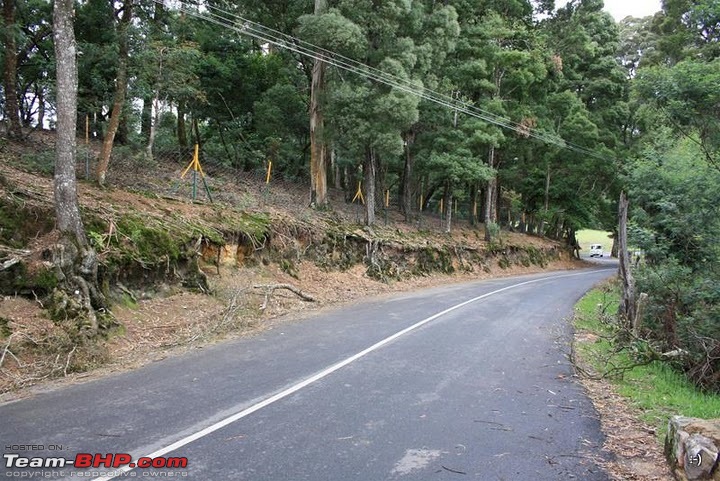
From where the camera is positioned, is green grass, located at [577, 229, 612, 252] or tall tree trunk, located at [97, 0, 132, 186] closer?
tall tree trunk, located at [97, 0, 132, 186]

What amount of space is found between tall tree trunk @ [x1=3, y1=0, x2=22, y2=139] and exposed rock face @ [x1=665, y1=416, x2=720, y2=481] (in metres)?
16.7

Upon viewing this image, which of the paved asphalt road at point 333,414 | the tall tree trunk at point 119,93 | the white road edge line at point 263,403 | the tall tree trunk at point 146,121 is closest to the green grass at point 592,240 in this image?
the tall tree trunk at point 146,121

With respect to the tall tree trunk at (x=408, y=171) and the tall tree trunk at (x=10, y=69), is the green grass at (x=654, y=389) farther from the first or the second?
the tall tree trunk at (x=408, y=171)

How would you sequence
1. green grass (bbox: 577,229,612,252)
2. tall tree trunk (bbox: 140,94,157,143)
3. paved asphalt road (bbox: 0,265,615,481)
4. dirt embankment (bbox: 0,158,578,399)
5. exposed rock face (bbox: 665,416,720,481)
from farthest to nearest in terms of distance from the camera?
green grass (bbox: 577,229,612,252)
tall tree trunk (bbox: 140,94,157,143)
dirt embankment (bbox: 0,158,578,399)
paved asphalt road (bbox: 0,265,615,481)
exposed rock face (bbox: 665,416,720,481)

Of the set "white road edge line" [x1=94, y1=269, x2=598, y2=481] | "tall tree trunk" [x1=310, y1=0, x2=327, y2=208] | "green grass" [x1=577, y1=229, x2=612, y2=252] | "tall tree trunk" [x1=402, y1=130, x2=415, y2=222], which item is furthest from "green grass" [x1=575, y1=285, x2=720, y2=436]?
"green grass" [x1=577, y1=229, x2=612, y2=252]

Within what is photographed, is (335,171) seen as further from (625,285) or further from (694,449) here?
(694,449)

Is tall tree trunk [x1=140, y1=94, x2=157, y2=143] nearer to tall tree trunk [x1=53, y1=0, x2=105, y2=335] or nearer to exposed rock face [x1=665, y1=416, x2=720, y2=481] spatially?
tall tree trunk [x1=53, y1=0, x2=105, y2=335]

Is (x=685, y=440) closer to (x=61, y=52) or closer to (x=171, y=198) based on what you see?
(x=61, y=52)

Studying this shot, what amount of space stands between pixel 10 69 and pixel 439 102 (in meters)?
16.3

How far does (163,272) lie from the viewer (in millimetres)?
10672

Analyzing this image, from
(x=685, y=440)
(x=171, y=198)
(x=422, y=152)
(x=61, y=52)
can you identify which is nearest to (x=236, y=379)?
(x=685, y=440)

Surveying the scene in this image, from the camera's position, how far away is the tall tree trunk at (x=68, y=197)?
27.0 ft

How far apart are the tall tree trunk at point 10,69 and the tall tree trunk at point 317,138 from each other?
10.7 m

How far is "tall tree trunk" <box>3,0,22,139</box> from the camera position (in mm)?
13516
